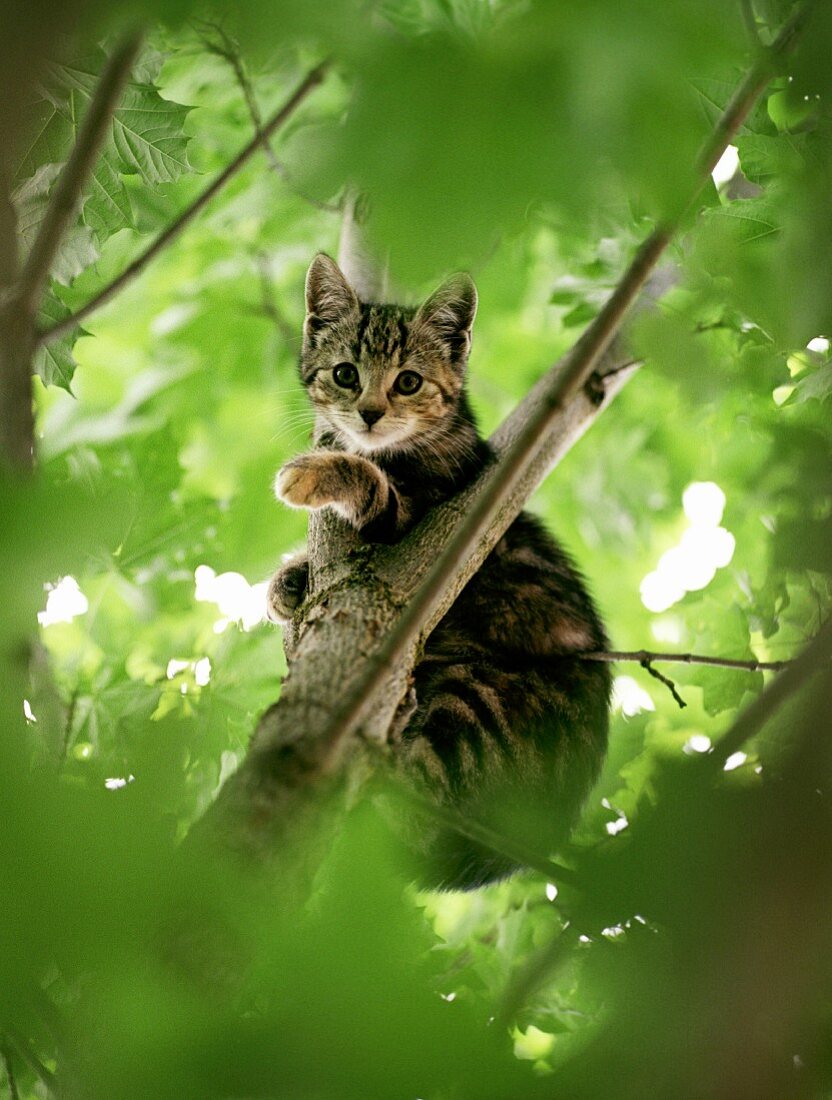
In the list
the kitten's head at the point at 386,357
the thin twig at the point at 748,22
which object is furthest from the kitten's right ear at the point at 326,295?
the thin twig at the point at 748,22

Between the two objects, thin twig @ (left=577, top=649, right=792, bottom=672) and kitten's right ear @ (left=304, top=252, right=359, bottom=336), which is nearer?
thin twig @ (left=577, top=649, right=792, bottom=672)

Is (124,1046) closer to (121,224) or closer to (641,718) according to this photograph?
(121,224)

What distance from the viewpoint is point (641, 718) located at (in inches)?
137

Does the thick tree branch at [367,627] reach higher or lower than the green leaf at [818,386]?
lower

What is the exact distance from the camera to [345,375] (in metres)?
3.83

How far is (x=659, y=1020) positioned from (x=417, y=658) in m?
1.34

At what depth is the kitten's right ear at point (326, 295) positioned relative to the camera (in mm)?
3682

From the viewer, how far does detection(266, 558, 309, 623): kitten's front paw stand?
3184 mm

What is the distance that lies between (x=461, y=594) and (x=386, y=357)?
3.53 ft

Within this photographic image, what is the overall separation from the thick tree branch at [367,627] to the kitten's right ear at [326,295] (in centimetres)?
154

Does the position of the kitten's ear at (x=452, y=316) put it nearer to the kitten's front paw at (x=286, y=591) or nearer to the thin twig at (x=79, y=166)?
the kitten's front paw at (x=286, y=591)

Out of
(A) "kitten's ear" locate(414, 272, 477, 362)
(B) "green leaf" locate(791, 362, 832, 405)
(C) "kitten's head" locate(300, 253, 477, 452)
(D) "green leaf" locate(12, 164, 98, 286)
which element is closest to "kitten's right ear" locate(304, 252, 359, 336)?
(C) "kitten's head" locate(300, 253, 477, 452)

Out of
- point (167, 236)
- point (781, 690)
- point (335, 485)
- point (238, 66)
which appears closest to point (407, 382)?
point (335, 485)

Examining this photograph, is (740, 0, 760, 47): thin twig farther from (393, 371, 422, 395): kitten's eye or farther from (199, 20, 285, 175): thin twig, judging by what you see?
(393, 371, 422, 395): kitten's eye
